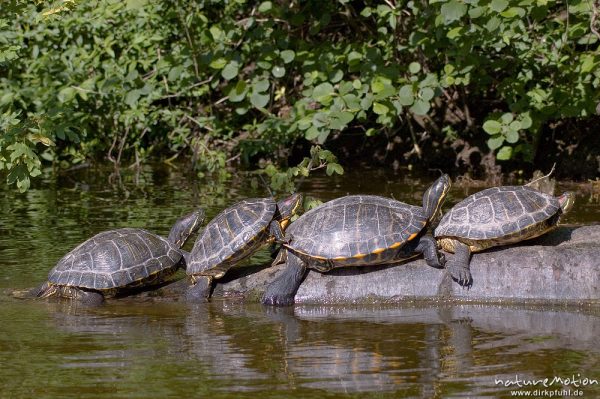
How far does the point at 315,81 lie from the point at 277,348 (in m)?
6.30

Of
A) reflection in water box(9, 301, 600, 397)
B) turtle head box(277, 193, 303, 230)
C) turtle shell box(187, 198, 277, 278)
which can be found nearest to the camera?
reflection in water box(9, 301, 600, 397)

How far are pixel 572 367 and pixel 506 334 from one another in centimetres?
74

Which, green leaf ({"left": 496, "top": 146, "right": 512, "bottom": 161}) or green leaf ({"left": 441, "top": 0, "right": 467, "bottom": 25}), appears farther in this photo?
green leaf ({"left": 496, "top": 146, "right": 512, "bottom": 161})

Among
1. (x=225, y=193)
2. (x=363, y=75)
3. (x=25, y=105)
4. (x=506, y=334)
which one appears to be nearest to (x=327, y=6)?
(x=363, y=75)

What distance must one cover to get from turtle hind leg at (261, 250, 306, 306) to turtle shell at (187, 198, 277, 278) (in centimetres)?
27

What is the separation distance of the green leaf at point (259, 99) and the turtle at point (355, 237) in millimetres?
4750

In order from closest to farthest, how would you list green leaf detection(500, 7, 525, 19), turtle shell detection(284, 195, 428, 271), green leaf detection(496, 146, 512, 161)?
turtle shell detection(284, 195, 428, 271) < green leaf detection(500, 7, 525, 19) < green leaf detection(496, 146, 512, 161)

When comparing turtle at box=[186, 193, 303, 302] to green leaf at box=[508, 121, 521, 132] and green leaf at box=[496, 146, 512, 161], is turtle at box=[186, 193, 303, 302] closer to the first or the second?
green leaf at box=[508, 121, 521, 132]

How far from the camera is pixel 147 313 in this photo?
7.24 metres

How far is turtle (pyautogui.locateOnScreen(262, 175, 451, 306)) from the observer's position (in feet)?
23.1

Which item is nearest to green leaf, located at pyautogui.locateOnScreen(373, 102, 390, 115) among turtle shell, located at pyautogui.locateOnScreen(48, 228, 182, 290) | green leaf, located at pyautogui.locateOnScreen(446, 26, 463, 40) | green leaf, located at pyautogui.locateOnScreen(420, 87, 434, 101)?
green leaf, located at pyautogui.locateOnScreen(420, 87, 434, 101)

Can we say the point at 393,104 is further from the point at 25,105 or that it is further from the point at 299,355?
the point at 299,355

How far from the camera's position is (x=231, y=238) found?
23.8 feet

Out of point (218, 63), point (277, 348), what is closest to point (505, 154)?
point (218, 63)
